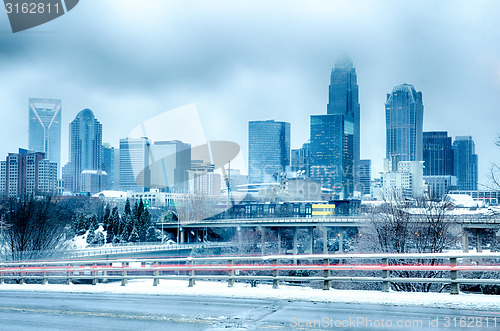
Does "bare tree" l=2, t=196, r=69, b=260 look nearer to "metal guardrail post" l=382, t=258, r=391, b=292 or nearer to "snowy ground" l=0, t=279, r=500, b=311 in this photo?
"snowy ground" l=0, t=279, r=500, b=311

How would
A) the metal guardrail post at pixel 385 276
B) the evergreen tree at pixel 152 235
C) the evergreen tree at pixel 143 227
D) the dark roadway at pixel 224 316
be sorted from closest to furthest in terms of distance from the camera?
1. the dark roadway at pixel 224 316
2. the metal guardrail post at pixel 385 276
3. the evergreen tree at pixel 143 227
4. the evergreen tree at pixel 152 235

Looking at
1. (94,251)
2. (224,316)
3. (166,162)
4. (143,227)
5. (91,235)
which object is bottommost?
(91,235)

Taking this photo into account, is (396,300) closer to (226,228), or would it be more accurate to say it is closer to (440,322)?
(440,322)

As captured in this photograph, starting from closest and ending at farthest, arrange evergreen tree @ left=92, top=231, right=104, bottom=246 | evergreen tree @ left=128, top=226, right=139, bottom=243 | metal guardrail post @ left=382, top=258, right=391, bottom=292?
metal guardrail post @ left=382, top=258, right=391, bottom=292, evergreen tree @ left=92, top=231, right=104, bottom=246, evergreen tree @ left=128, top=226, right=139, bottom=243

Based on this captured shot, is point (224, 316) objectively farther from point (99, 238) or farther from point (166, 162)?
point (99, 238)

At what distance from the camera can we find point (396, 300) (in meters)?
12.0

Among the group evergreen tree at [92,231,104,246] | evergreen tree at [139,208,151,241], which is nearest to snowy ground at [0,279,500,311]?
evergreen tree at [92,231,104,246]

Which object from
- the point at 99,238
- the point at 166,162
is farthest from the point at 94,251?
the point at 99,238

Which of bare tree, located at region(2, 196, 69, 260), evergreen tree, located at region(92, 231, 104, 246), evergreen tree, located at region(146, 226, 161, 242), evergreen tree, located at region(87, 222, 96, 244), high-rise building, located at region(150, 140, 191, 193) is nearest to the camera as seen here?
bare tree, located at region(2, 196, 69, 260)

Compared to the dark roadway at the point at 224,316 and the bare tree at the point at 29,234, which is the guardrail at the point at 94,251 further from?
the dark roadway at the point at 224,316

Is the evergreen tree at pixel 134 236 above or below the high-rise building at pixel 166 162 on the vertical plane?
below

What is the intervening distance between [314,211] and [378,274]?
348 feet

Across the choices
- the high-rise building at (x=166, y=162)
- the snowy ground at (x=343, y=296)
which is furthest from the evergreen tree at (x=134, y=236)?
the snowy ground at (x=343, y=296)

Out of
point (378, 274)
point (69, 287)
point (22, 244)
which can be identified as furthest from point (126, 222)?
point (69, 287)
